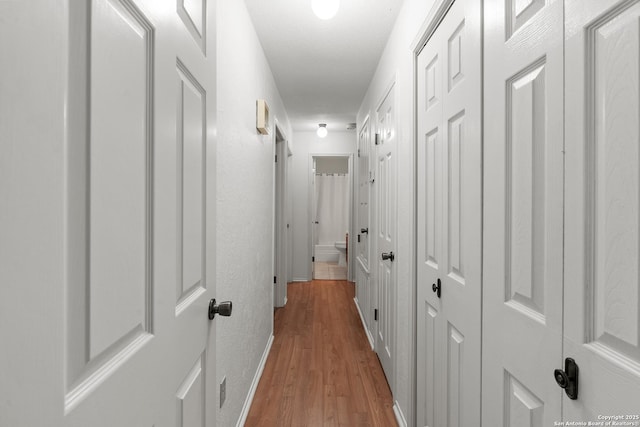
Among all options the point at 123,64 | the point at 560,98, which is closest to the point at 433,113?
the point at 560,98

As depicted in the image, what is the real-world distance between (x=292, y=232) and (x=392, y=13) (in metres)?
3.59

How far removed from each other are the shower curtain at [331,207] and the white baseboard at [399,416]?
5.64 metres

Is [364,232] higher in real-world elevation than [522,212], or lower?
lower

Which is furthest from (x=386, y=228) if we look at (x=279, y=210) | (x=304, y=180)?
(x=304, y=180)

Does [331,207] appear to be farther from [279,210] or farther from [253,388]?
[253,388]

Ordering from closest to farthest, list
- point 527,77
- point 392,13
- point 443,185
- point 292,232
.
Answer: point 527,77 → point 443,185 → point 392,13 → point 292,232

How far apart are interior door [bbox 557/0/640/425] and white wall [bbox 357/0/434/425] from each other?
41.8 inches

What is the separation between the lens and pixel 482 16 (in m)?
1.00

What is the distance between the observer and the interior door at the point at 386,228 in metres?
2.14

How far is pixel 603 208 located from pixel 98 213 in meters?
0.85

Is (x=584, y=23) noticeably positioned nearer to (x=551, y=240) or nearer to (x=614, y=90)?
(x=614, y=90)

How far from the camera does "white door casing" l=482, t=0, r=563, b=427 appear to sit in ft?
2.33

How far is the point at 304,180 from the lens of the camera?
17.2 feet

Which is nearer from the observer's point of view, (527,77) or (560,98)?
(560,98)
